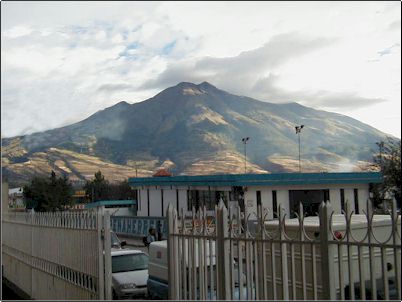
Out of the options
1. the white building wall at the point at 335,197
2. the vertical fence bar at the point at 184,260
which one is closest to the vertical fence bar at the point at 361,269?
the vertical fence bar at the point at 184,260

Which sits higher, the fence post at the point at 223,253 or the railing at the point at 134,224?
the fence post at the point at 223,253

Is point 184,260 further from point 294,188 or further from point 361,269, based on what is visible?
point 294,188

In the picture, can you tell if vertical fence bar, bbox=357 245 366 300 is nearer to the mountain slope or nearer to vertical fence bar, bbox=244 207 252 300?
vertical fence bar, bbox=244 207 252 300

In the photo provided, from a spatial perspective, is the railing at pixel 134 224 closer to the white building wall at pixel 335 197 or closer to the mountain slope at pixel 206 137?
the white building wall at pixel 335 197

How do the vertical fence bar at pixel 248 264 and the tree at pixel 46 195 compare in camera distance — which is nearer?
the vertical fence bar at pixel 248 264

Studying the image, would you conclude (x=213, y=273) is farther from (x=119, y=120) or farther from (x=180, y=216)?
(x=119, y=120)

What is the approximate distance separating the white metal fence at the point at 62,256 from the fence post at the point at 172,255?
5.22 feet

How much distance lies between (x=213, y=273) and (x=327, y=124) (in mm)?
169508

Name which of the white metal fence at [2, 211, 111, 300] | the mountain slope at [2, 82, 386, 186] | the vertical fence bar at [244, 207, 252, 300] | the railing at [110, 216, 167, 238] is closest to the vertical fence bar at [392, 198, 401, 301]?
the vertical fence bar at [244, 207, 252, 300]

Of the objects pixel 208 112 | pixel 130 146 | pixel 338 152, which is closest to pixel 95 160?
pixel 130 146

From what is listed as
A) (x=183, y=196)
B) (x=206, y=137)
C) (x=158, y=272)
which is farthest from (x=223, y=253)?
(x=206, y=137)

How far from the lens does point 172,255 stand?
5281 mm

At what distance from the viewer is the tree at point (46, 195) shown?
46062 millimetres

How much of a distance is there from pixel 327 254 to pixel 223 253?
47.7 inches
